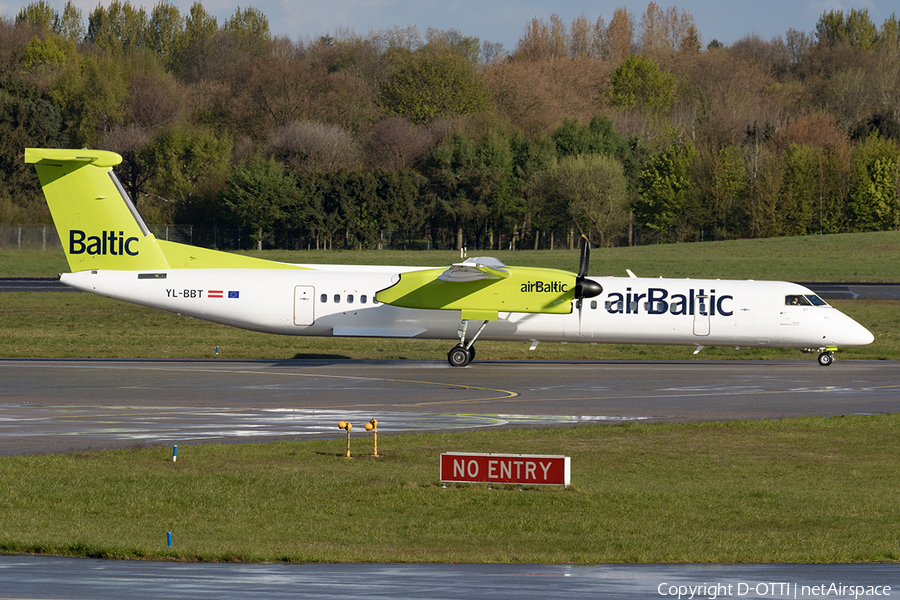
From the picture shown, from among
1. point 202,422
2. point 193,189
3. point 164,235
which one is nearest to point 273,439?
point 202,422

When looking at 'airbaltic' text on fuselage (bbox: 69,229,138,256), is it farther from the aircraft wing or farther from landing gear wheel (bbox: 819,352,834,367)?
landing gear wheel (bbox: 819,352,834,367)

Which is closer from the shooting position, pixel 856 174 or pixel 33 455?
pixel 33 455

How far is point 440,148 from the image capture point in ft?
343

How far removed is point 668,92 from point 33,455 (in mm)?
132615

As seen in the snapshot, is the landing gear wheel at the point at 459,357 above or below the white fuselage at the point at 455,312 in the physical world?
below

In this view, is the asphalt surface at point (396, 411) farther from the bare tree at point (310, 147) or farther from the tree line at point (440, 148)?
the bare tree at point (310, 147)

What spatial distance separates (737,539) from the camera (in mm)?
12828

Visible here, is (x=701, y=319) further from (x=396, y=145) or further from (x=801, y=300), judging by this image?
(x=396, y=145)

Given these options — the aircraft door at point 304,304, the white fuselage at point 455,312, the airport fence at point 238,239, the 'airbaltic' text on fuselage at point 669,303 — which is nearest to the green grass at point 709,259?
the airport fence at point 238,239

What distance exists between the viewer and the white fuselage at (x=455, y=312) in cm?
3197

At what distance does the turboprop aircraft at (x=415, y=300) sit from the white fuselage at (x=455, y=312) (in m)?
0.03

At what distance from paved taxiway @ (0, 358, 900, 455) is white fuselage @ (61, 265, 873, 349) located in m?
1.18

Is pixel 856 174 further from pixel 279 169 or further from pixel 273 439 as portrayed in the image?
pixel 273 439

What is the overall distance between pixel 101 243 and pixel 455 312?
11627mm
